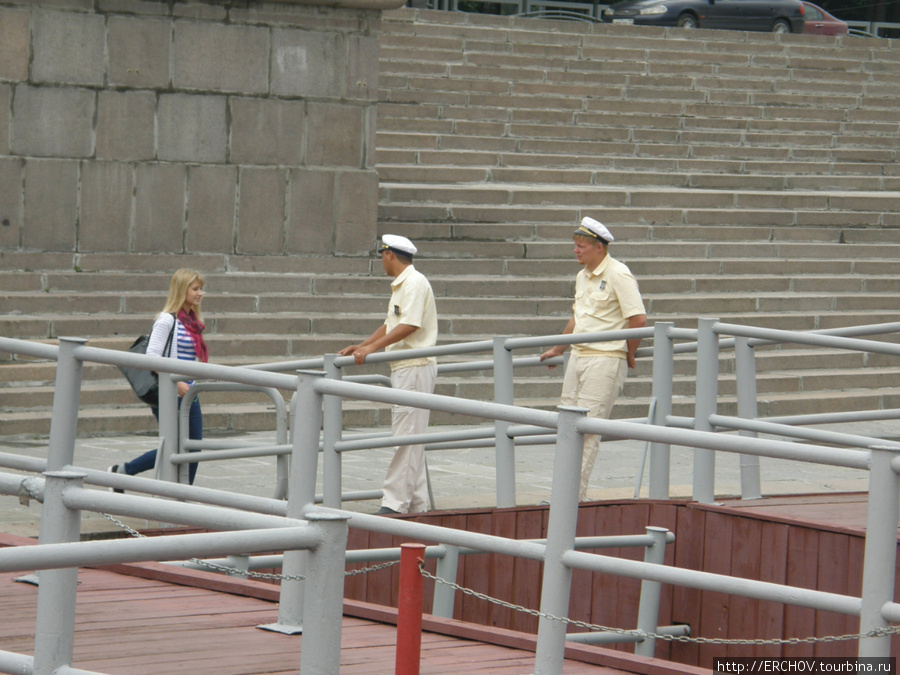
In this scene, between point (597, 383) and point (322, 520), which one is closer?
point (322, 520)

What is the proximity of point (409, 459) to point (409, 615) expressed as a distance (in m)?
3.65

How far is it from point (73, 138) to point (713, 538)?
829cm

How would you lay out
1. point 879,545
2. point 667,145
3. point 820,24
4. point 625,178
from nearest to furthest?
1. point 879,545
2. point 625,178
3. point 667,145
4. point 820,24

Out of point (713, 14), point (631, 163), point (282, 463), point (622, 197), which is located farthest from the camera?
point (713, 14)

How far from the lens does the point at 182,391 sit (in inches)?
317

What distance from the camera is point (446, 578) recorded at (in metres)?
6.66

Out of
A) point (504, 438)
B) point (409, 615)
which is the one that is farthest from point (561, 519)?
point (504, 438)

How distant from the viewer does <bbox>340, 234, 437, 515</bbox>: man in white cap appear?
7.95 m

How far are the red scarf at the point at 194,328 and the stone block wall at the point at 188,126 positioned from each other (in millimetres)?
5416

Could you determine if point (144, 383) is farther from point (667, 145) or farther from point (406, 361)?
point (667, 145)

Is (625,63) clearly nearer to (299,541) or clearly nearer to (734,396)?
(734,396)

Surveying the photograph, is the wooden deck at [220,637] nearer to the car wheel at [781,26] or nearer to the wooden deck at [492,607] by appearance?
the wooden deck at [492,607]

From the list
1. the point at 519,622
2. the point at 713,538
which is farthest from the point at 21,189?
the point at 713,538

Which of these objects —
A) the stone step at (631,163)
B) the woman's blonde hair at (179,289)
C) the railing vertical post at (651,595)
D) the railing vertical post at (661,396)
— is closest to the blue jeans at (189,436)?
the woman's blonde hair at (179,289)
